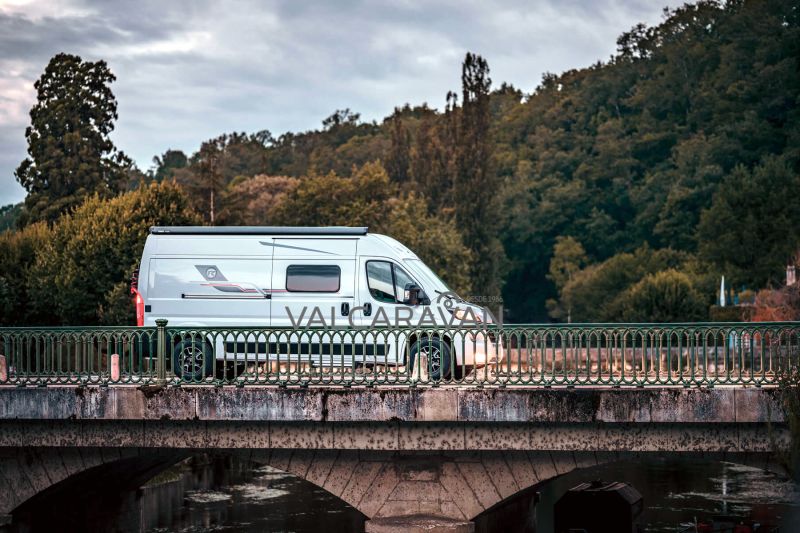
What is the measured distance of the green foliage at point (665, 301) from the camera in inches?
2512

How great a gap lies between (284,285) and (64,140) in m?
36.3

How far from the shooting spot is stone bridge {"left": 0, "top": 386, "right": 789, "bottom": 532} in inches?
677

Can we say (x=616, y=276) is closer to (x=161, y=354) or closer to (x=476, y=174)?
(x=476, y=174)

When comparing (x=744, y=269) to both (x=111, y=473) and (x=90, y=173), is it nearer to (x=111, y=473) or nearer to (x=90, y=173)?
(x=90, y=173)

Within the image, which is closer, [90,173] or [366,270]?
[366,270]

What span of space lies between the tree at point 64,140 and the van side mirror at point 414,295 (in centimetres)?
3601

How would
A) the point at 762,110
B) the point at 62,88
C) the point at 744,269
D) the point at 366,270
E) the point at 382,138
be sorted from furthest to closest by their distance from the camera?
the point at 382,138 < the point at 762,110 < the point at 744,269 < the point at 62,88 < the point at 366,270

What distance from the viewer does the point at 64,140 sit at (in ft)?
183

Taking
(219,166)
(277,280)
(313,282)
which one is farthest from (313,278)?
(219,166)

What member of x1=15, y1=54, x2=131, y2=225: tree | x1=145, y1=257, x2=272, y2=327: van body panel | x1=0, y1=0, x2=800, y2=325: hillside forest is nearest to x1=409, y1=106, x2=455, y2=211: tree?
x1=0, y1=0, x2=800, y2=325: hillside forest

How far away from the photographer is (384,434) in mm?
18047

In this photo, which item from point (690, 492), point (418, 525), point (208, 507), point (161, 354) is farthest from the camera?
point (690, 492)

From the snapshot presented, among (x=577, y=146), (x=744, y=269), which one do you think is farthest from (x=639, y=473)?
(x=577, y=146)

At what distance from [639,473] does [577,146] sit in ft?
193
